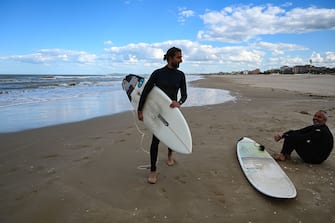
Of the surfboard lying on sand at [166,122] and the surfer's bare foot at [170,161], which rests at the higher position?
the surfboard lying on sand at [166,122]

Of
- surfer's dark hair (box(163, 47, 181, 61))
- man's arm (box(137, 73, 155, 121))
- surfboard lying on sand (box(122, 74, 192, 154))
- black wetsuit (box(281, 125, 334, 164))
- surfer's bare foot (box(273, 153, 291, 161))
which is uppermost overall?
surfer's dark hair (box(163, 47, 181, 61))

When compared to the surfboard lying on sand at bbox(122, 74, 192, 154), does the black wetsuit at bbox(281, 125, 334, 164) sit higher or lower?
lower

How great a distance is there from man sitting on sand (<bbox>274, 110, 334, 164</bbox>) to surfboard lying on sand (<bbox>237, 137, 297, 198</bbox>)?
1.34 feet

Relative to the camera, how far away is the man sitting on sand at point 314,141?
365 centimetres

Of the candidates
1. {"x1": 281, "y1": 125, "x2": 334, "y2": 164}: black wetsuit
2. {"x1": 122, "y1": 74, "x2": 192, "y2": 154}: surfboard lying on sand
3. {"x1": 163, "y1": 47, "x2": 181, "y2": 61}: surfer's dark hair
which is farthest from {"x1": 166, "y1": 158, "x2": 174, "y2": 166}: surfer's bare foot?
{"x1": 281, "y1": 125, "x2": 334, "y2": 164}: black wetsuit

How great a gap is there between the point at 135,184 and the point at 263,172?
1791 millimetres

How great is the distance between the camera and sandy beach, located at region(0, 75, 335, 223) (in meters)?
2.60

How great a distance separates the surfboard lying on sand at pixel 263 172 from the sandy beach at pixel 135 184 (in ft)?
0.29

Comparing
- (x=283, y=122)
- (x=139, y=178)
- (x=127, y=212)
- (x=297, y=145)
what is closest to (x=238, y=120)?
(x=283, y=122)

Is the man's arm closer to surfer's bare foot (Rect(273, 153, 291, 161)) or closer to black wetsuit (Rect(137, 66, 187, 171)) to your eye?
black wetsuit (Rect(137, 66, 187, 171))

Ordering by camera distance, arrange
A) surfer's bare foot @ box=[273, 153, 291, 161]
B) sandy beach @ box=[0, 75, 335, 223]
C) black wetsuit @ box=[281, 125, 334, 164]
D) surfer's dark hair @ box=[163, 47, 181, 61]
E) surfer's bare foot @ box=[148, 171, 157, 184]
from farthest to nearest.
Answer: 1. surfer's bare foot @ box=[273, 153, 291, 161]
2. black wetsuit @ box=[281, 125, 334, 164]
3. surfer's bare foot @ box=[148, 171, 157, 184]
4. surfer's dark hair @ box=[163, 47, 181, 61]
5. sandy beach @ box=[0, 75, 335, 223]

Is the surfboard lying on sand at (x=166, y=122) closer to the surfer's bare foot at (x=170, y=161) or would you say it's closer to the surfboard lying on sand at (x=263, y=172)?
the surfer's bare foot at (x=170, y=161)

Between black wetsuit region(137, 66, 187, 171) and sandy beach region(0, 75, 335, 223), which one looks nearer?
sandy beach region(0, 75, 335, 223)

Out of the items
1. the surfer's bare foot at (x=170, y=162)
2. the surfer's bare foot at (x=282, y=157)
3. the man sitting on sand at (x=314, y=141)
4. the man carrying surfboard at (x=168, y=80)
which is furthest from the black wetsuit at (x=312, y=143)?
the man carrying surfboard at (x=168, y=80)
